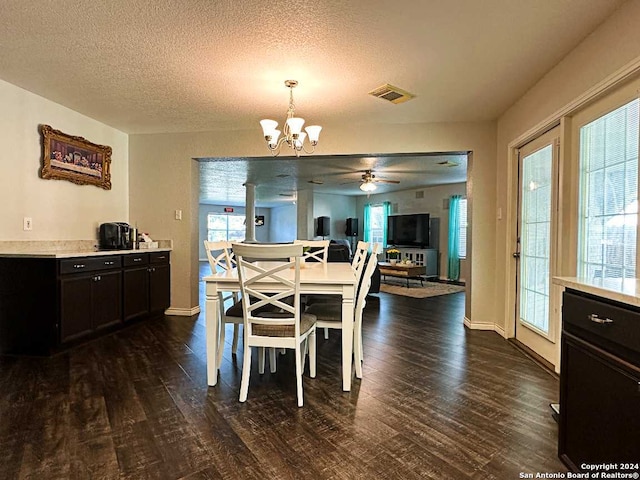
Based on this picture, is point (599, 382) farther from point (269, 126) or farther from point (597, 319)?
point (269, 126)

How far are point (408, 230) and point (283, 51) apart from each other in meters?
7.18

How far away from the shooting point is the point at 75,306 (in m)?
3.22

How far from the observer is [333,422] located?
6.49 feet

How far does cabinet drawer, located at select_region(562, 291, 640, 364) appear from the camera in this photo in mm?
1137

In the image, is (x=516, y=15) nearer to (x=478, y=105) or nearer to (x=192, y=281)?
(x=478, y=105)

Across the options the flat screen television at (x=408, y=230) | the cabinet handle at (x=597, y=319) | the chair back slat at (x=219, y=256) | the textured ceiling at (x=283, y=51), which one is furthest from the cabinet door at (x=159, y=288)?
the flat screen television at (x=408, y=230)

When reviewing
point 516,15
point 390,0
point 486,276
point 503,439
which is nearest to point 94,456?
point 503,439

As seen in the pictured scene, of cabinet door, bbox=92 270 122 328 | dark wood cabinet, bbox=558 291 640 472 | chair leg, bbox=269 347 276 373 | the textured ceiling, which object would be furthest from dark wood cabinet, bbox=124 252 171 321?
dark wood cabinet, bbox=558 291 640 472

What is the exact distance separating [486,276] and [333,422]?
2866 millimetres

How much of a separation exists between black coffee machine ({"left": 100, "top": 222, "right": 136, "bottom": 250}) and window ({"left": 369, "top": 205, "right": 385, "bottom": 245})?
24.2ft

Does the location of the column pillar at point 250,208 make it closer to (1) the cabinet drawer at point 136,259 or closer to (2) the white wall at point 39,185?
(2) the white wall at point 39,185

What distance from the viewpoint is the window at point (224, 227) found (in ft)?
44.2

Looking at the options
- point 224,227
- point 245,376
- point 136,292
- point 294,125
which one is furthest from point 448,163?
point 224,227

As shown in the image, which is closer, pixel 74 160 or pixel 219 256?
pixel 219 256
